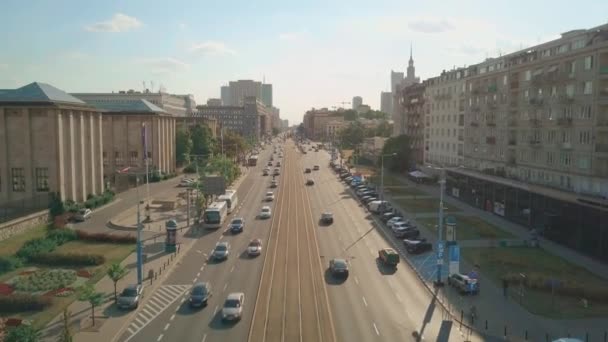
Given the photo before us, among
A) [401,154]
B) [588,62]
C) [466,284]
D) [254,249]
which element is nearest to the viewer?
[466,284]

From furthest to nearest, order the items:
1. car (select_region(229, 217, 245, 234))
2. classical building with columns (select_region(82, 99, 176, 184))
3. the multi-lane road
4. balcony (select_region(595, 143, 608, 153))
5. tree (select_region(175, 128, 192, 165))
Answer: tree (select_region(175, 128, 192, 165))
classical building with columns (select_region(82, 99, 176, 184))
car (select_region(229, 217, 245, 234))
balcony (select_region(595, 143, 608, 153))
the multi-lane road

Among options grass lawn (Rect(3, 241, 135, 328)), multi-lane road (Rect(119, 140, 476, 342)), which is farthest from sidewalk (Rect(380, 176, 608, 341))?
grass lawn (Rect(3, 241, 135, 328))

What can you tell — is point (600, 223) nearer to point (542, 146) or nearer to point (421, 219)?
point (542, 146)

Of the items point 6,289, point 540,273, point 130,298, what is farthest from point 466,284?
point 6,289

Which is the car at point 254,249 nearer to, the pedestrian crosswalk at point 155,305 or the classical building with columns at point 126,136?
the pedestrian crosswalk at point 155,305

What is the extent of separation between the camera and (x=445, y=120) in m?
98.9

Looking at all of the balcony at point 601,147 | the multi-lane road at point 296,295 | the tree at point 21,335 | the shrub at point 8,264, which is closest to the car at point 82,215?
the multi-lane road at point 296,295

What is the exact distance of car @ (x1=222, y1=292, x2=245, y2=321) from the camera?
3256 centimetres

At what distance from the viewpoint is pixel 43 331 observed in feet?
105

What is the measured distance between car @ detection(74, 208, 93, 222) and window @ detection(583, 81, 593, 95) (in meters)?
61.2

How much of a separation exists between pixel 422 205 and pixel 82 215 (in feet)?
160

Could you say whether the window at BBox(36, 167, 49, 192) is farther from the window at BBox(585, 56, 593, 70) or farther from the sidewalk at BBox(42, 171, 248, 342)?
the window at BBox(585, 56, 593, 70)

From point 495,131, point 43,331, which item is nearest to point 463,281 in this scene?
point 43,331

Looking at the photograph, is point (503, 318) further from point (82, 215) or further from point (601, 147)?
point (82, 215)
